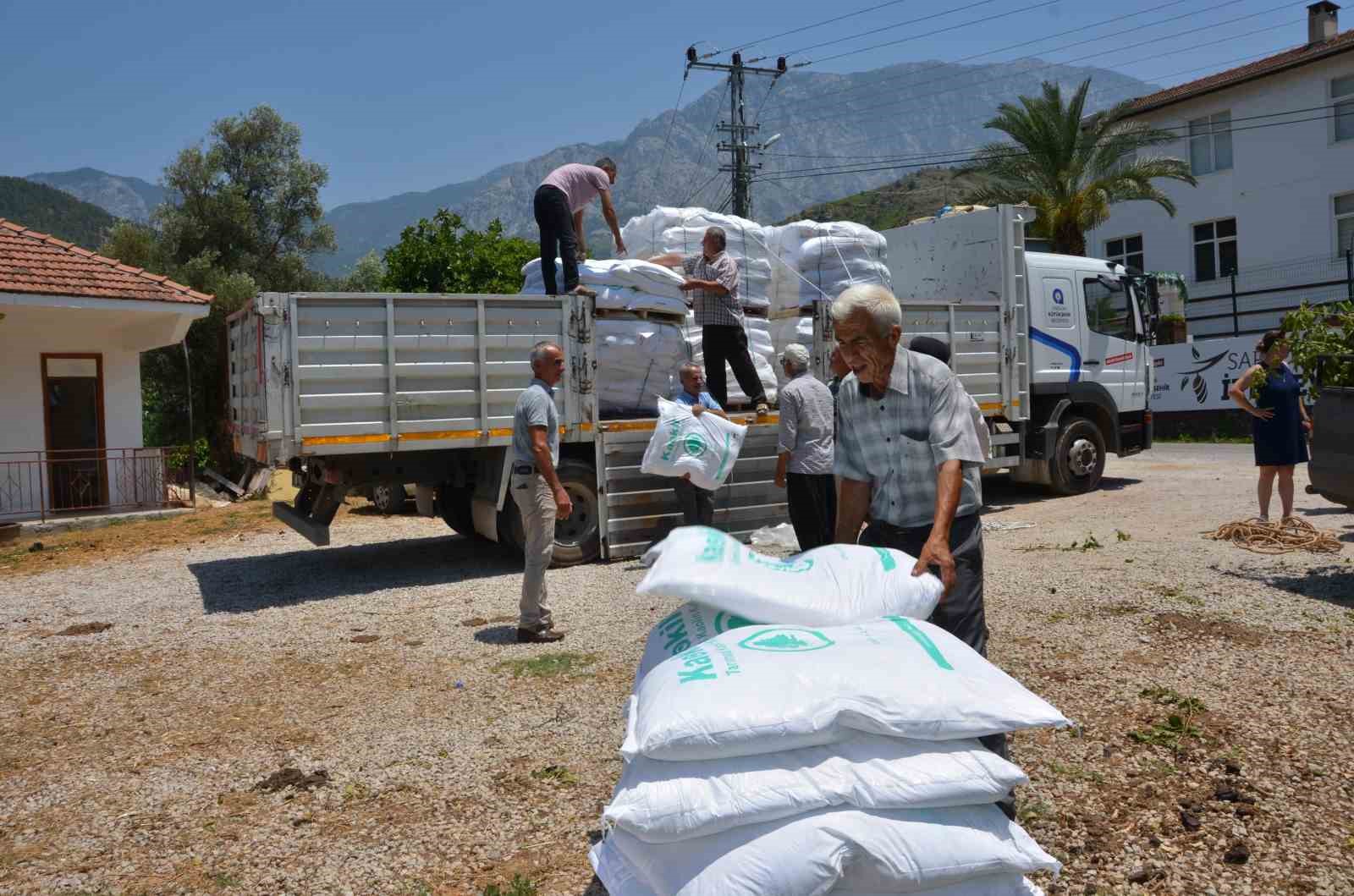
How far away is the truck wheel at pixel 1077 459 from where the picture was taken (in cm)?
1213

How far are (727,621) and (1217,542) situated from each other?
22.9 ft

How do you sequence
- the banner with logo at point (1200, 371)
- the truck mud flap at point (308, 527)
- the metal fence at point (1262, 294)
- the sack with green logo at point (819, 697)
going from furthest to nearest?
the metal fence at point (1262, 294) < the banner with logo at point (1200, 371) < the truck mud flap at point (308, 527) < the sack with green logo at point (819, 697)

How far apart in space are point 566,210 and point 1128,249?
28.1 meters

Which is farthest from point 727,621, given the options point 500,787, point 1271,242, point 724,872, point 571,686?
point 1271,242

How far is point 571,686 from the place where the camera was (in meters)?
5.34

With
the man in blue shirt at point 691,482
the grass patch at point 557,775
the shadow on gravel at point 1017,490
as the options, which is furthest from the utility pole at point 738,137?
the grass patch at point 557,775

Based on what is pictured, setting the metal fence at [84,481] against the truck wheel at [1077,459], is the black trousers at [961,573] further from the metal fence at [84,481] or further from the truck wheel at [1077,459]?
the metal fence at [84,481]

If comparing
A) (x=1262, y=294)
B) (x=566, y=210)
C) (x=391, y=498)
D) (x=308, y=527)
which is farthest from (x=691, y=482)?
(x=1262, y=294)

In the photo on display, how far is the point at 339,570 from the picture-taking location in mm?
9414

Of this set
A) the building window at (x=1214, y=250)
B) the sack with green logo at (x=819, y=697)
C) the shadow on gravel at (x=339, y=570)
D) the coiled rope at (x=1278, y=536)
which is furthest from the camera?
the building window at (x=1214, y=250)

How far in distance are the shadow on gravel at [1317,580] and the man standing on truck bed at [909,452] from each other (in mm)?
4354

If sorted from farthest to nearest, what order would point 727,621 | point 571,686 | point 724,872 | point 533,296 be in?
point 533,296 < point 571,686 < point 727,621 < point 724,872

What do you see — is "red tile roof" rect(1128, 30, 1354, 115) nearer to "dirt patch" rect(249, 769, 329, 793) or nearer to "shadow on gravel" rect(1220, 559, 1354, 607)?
"shadow on gravel" rect(1220, 559, 1354, 607)

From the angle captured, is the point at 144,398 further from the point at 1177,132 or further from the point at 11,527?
the point at 1177,132
